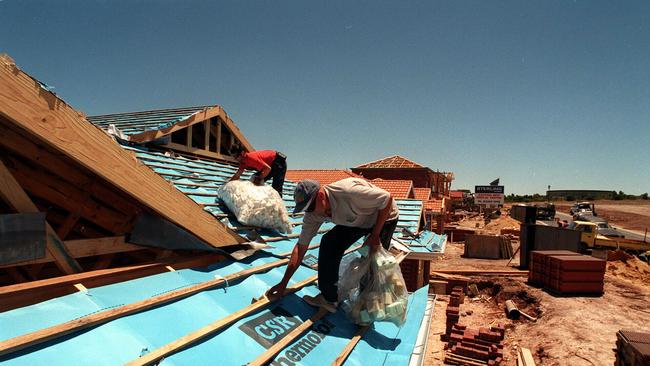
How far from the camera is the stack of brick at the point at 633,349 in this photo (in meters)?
5.38

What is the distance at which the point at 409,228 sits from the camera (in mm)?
9688

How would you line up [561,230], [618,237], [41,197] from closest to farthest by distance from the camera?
[41,197], [561,230], [618,237]

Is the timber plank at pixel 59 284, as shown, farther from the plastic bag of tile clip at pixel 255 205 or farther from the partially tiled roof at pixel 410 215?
the partially tiled roof at pixel 410 215

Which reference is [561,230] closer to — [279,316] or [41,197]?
[279,316]

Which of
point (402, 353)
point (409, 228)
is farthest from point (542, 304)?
point (402, 353)

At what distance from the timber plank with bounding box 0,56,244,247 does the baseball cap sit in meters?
0.92

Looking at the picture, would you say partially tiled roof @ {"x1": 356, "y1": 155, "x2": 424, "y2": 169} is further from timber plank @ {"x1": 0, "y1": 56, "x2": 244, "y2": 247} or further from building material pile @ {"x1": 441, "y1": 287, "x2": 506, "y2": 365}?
timber plank @ {"x1": 0, "y1": 56, "x2": 244, "y2": 247}

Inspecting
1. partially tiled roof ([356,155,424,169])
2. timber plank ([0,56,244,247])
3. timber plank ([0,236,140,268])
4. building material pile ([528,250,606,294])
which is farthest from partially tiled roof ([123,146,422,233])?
partially tiled roof ([356,155,424,169])

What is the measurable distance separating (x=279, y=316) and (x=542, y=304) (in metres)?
10.4

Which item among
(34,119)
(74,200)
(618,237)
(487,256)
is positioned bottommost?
(487,256)

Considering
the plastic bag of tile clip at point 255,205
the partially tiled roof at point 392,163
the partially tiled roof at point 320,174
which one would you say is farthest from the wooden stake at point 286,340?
the partially tiled roof at point 392,163

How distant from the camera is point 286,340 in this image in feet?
8.54

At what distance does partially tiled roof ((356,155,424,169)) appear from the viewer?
3309 cm

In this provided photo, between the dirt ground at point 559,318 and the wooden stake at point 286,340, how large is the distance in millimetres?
6380
